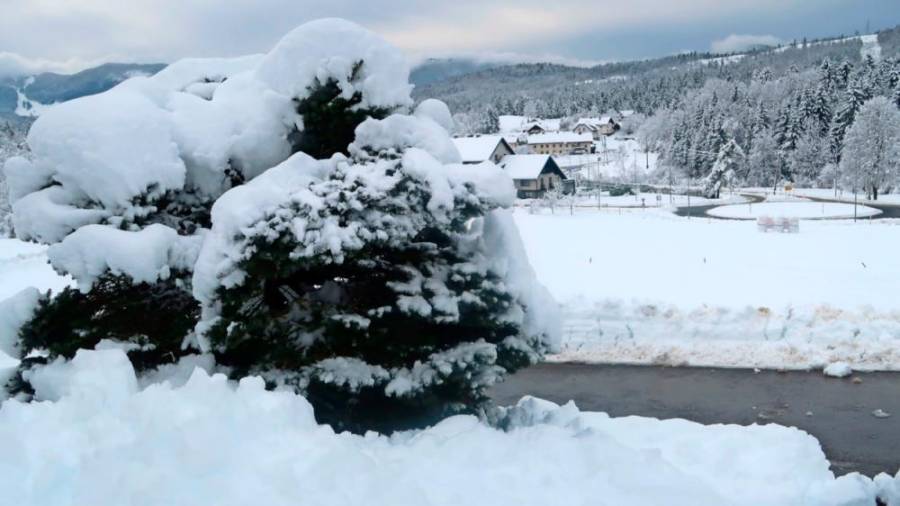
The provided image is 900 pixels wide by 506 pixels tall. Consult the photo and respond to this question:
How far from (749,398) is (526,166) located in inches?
2427

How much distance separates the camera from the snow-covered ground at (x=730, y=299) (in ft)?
36.6

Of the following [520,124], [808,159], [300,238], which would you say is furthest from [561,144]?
[300,238]

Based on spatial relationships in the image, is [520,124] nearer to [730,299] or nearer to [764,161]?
[764,161]

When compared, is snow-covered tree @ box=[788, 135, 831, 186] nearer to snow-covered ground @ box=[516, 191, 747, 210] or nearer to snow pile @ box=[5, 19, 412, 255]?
snow-covered ground @ box=[516, 191, 747, 210]

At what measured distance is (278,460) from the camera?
144 inches

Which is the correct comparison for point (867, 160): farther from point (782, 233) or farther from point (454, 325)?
point (454, 325)

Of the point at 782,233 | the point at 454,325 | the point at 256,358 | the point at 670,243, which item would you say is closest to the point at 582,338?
the point at 454,325

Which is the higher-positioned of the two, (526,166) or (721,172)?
(526,166)

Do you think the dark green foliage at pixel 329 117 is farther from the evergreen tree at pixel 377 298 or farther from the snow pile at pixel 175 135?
the evergreen tree at pixel 377 298

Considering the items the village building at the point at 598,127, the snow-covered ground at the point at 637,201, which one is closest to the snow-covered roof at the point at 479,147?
the snow-covered ground at the point at 637,201

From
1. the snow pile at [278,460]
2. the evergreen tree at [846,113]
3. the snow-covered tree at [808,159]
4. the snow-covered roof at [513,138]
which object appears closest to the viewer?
the snow pile at [278,460]

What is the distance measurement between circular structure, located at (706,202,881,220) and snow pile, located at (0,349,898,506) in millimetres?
40937

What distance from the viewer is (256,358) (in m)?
5.43

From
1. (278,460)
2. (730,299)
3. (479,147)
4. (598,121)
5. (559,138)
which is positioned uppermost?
(598,121)
